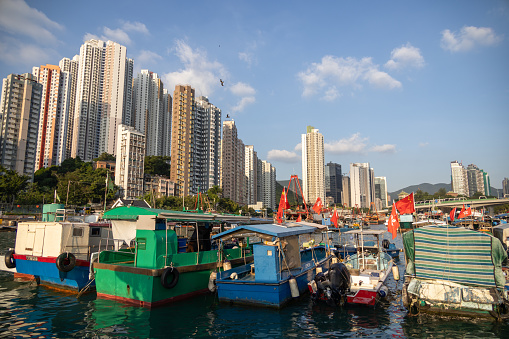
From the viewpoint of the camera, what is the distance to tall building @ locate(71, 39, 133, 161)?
466 ft

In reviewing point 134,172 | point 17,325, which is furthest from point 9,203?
point 17,325

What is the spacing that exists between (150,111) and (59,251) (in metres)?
155

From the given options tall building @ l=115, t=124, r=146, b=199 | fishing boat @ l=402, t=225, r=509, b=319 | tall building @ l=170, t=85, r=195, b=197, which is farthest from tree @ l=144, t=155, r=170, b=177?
fishing boat @ l=402, t=225, r=509, b=319

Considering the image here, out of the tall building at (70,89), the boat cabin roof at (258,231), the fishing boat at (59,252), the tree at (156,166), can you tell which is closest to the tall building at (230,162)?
the tree at (156,166)

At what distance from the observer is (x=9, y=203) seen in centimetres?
7050

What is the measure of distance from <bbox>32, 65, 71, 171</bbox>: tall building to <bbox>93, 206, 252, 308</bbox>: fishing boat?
137 m

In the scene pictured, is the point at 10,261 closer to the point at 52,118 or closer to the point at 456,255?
the point at 456,255

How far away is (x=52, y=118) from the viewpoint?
436 feet

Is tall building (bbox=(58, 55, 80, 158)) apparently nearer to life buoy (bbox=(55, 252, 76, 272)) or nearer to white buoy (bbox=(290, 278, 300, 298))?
life buoy (bbox=(55, 252, 76, 272))

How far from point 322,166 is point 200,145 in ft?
315

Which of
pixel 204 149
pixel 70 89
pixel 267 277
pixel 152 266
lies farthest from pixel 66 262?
pixel 70 89

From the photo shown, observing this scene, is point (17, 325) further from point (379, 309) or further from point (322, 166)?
point (322, 166)

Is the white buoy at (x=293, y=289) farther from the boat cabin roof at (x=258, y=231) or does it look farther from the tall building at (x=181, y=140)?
the tall building at (x=181, y=140)

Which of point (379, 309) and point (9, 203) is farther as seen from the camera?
point (9, 203)
